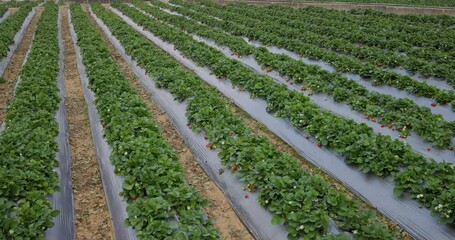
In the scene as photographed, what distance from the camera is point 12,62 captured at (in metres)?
13.4

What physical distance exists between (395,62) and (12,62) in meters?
13.2

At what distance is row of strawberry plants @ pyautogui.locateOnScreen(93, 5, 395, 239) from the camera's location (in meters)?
4.16

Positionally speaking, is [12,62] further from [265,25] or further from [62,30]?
[265,25]

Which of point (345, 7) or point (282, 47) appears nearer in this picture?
point (282, 47)

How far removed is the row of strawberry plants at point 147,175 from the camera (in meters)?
4.23

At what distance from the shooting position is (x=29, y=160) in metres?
5.39

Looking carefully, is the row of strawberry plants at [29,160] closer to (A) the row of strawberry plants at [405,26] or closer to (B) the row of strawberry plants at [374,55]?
(B) the row of strawberry plants at [374,55]

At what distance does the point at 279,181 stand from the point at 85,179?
349 centimetres

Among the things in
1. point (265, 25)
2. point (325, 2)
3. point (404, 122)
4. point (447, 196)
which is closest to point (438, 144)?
point (404, 122)

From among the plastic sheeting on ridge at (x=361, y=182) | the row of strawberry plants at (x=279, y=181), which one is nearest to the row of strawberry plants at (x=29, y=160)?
the row of strawberry plants at (x=279, y=181)

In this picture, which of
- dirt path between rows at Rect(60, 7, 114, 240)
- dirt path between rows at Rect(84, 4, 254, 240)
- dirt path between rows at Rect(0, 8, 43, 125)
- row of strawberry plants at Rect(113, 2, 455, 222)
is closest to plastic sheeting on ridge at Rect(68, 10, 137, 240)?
dirt path between rows at Rect(60, 7, 114, 240)

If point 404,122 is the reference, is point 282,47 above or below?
below

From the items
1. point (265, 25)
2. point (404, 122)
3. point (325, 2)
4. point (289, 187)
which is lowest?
point (325, 2)

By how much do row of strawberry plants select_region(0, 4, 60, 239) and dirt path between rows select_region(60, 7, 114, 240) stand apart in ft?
1.75
